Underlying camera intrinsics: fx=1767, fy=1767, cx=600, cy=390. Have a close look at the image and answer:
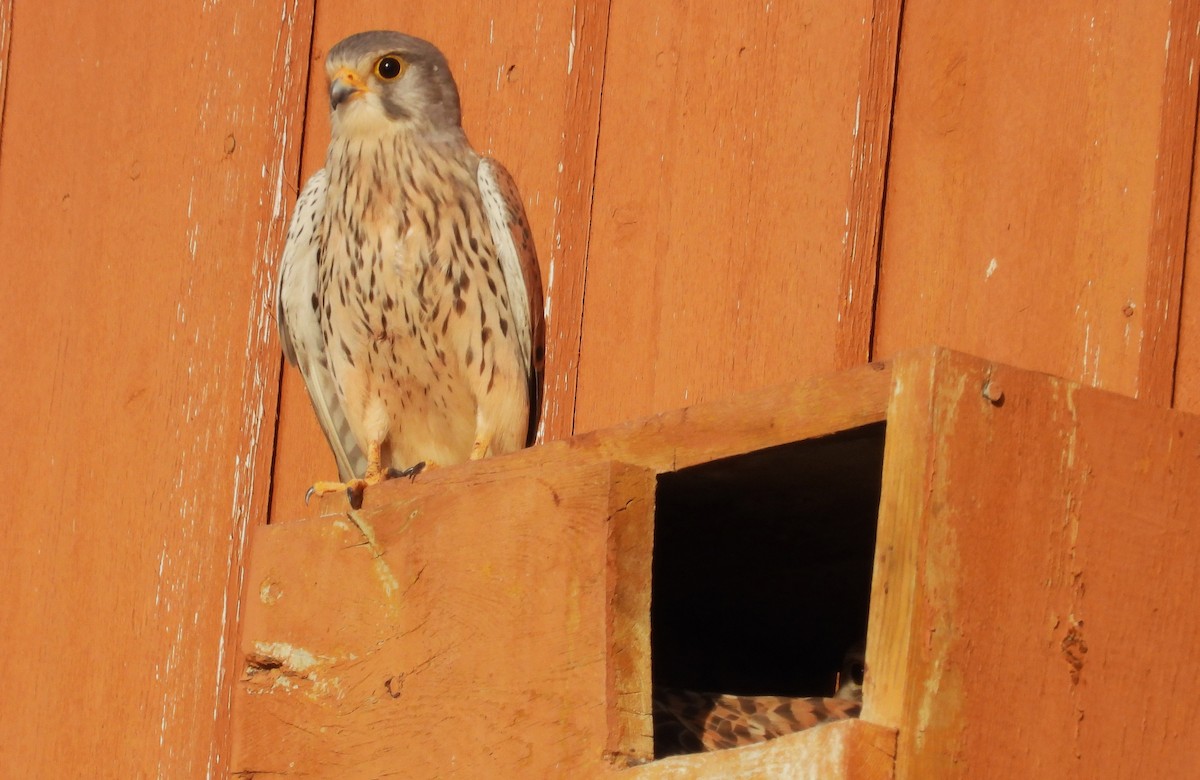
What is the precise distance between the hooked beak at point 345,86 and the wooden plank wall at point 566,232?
179mm

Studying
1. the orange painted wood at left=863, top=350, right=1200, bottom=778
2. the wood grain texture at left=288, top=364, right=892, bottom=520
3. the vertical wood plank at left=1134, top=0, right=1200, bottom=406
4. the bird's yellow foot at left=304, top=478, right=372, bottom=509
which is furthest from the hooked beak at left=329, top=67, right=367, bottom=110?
the orange painted wood at left=863, top=350, right=1200, bottom=778

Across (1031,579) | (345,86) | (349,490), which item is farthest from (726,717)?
(345,86)

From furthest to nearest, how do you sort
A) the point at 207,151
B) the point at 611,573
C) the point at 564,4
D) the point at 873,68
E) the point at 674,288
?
the point at 207,151 < the point at 564,4 < the point at 674,288 < the point at 873,68 < the point at 611,573

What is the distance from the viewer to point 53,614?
318 cm

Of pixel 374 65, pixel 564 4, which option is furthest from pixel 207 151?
pixel 564 4

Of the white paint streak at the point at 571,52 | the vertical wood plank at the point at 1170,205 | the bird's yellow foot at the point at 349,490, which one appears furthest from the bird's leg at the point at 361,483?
the vertical wood plank at the point at 1170,205

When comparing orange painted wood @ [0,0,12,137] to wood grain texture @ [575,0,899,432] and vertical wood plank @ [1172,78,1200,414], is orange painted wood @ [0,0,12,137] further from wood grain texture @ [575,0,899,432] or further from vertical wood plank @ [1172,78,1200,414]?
vertical wood plank @ [1172,78,1200,414]

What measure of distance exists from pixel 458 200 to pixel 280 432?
0.53 metres

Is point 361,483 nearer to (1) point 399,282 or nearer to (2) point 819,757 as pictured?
(1) point 399,282

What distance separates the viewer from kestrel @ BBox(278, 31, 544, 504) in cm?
315

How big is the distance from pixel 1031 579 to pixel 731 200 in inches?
49.6

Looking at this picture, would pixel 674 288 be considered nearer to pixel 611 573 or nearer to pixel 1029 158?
pixel 1029 158

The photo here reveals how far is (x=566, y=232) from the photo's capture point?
306 cm

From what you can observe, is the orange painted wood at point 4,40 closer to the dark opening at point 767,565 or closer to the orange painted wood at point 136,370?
the orange painted wood at point 136,370
